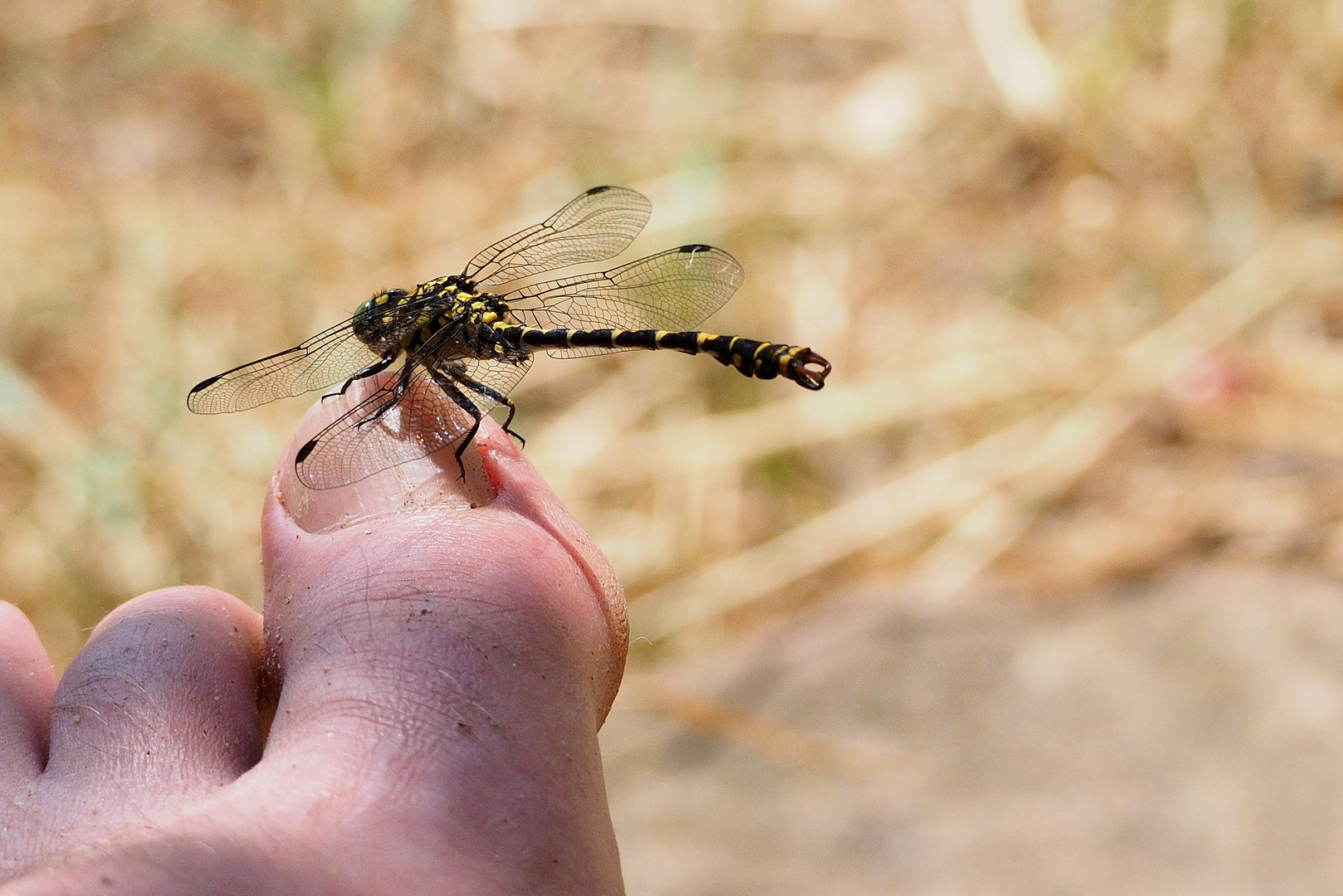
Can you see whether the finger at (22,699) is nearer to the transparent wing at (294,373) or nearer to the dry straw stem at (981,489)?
the transparent wing at (294,373)

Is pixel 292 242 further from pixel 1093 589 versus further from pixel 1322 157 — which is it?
pixel 1322 157

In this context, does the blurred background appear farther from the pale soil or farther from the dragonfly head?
the dragonfly head

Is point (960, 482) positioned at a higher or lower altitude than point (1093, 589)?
higher

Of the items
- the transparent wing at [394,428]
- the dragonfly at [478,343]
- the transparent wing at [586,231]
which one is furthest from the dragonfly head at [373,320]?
the transparent wing at [586,231]

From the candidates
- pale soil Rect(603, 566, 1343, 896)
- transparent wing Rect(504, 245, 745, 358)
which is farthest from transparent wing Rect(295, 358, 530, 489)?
pale soil Rect(603, 566, 1343, 896)

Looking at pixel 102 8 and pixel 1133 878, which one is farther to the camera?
pixel 102 8

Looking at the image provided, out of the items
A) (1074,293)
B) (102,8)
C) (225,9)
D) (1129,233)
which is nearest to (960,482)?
(1074,293)
